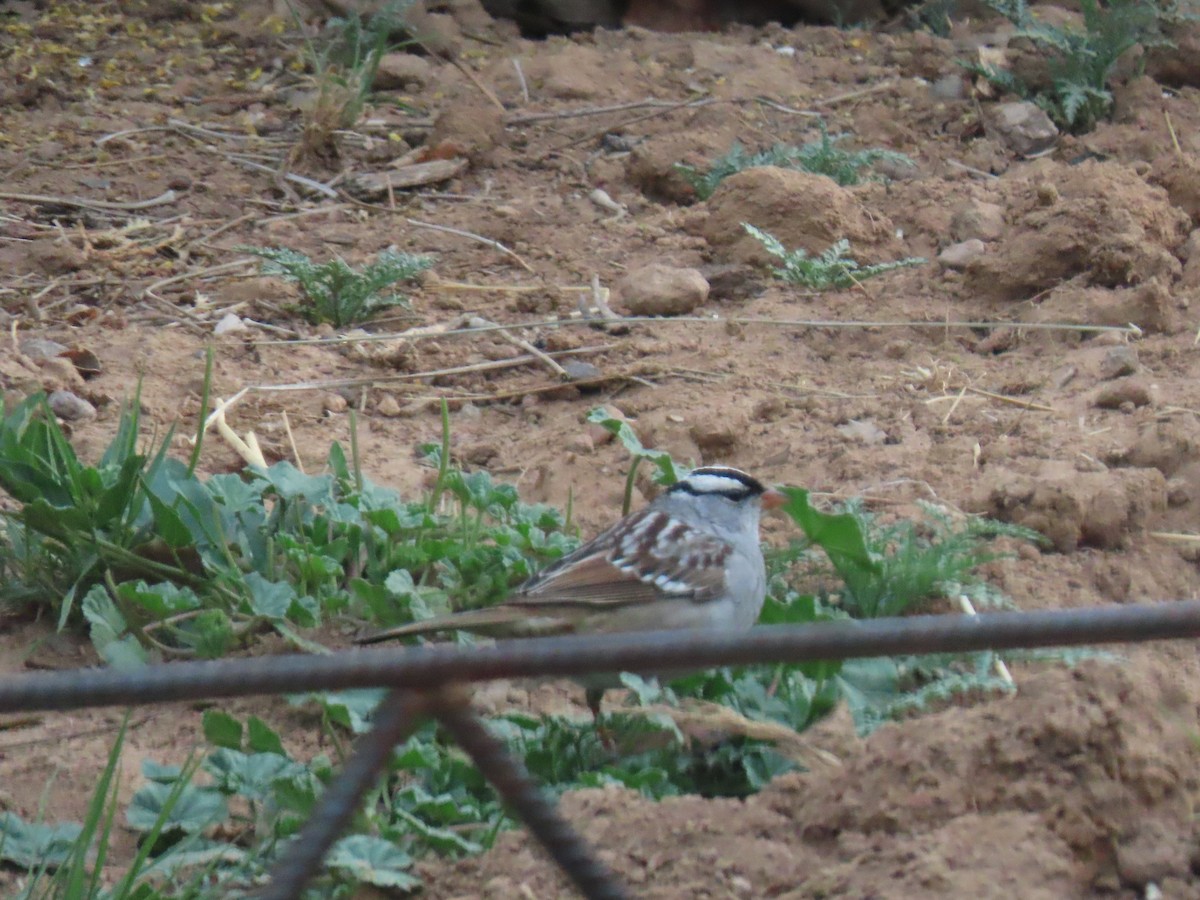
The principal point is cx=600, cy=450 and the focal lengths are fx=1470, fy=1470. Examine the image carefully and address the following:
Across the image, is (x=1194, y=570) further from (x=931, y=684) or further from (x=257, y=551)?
(x=257, y=551)

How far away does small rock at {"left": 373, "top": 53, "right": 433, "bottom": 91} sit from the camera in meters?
7.99

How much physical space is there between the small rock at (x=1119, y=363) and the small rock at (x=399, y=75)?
428 cm

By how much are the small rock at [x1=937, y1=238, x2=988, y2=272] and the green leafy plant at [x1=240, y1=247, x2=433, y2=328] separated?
2.15 m

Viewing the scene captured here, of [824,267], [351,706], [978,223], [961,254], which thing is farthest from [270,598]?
A: [978,223]

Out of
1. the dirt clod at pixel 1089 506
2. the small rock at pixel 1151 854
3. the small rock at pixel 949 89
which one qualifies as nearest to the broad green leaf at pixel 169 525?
the dirt clod at pixel 1089 506

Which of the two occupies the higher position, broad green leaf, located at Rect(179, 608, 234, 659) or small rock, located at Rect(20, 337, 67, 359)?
broad green leaf, located at Rect(179, 608, 234, 659)

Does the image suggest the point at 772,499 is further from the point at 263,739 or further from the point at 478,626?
the point at 263,739

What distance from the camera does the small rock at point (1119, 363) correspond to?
5172 millimetres

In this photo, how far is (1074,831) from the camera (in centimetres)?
248

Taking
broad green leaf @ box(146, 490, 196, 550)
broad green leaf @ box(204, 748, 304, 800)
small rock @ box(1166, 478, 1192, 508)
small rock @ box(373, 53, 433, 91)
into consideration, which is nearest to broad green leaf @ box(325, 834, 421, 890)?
broad green leaf @ box(204, 748, 304, 800)

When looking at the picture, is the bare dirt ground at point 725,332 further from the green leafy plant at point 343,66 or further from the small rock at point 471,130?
the green leafy plant at point 343,66

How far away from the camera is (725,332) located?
5.80m

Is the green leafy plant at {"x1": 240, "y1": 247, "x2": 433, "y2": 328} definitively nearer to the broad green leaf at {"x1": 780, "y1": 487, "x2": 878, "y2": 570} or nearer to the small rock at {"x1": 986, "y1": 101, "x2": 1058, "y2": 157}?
the broad green leaf at {"x1": 780, "y1": 487, "x2": 878, "y2": 570}

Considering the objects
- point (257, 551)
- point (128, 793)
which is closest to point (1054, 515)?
point (257, 551)
